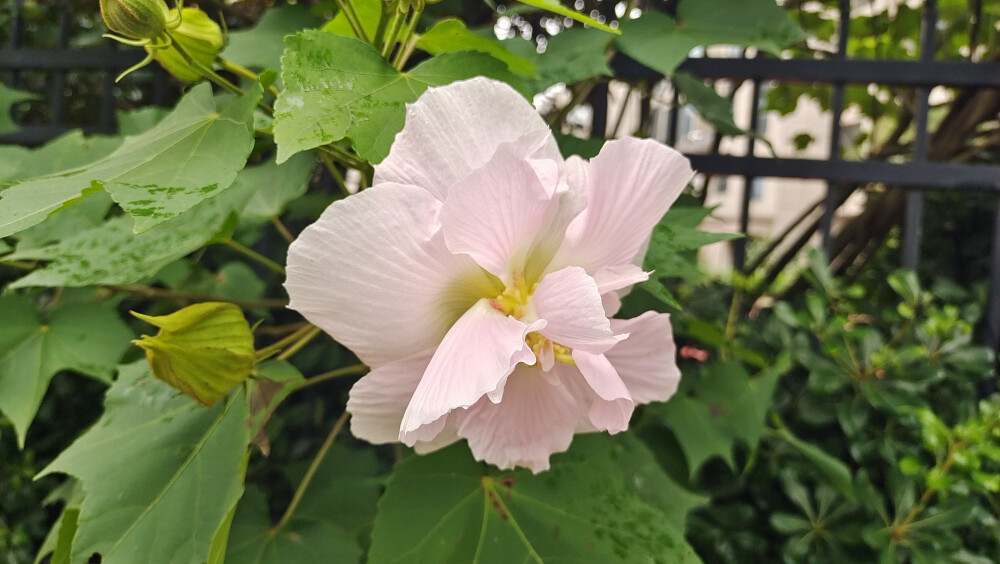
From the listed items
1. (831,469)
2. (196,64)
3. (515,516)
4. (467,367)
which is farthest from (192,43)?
(831,469)

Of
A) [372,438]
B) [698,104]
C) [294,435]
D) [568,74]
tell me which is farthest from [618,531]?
[294,435]

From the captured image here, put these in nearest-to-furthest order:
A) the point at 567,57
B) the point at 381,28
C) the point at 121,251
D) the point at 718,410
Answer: the point at 381,28 < the point at 121,251 < the point at 567,57 < the point at 718,410

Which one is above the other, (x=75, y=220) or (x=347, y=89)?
(x=347, y=89)

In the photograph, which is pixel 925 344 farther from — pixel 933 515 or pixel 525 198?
pixel 525 198

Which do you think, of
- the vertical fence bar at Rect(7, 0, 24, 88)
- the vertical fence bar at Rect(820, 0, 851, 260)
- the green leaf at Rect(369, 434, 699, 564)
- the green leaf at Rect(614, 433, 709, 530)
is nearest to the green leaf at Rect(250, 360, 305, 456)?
the green leaf at Rect(369, 434, 699, 564)

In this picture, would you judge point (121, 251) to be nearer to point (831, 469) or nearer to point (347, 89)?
point (347, 89)

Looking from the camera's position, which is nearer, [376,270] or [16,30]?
[376,270]

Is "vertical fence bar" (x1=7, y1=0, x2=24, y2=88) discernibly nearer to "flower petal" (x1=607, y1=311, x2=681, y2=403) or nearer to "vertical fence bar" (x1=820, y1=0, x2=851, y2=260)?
"flower petal" (x1=607, y1=311, x2=681, y2=403)
